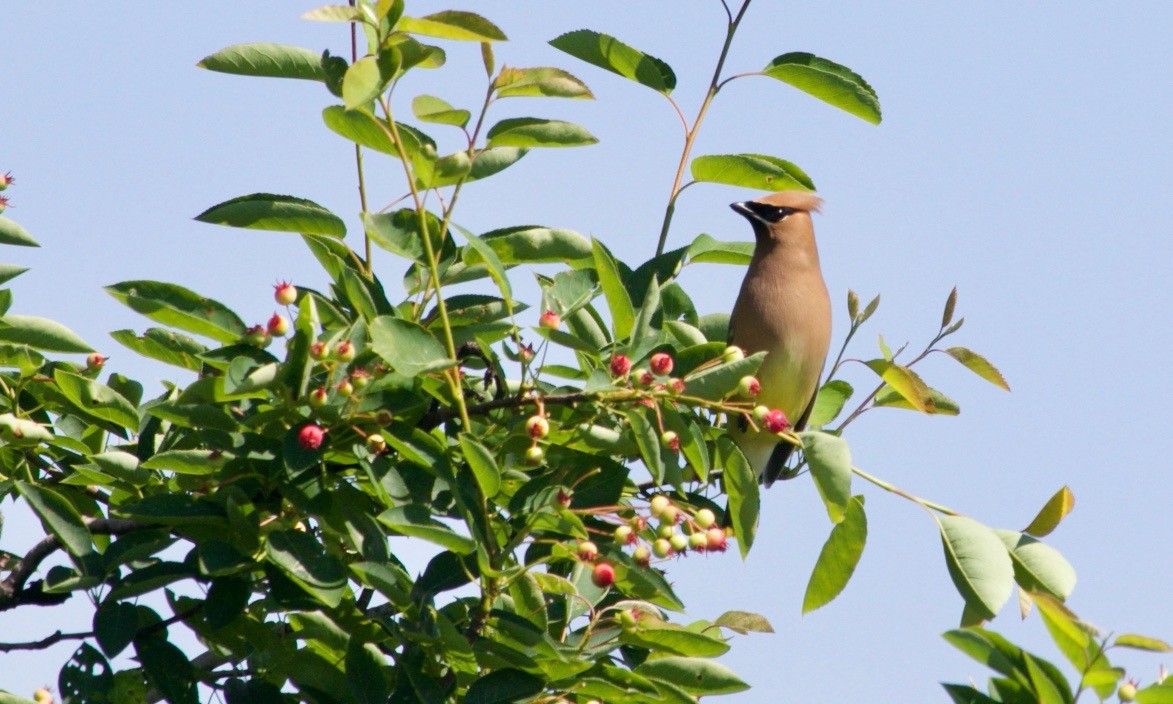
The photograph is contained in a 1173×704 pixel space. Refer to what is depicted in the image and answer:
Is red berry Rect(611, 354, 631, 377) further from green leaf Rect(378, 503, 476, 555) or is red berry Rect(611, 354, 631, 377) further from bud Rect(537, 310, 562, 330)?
→ green leaf Rect(378, 503, 476, 555)

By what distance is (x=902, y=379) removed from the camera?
279 centimetres

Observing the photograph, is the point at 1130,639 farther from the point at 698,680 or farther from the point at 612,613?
the point at 612,613

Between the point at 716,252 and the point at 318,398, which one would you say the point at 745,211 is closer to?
the point at 716,252

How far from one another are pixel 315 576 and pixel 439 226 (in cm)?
61

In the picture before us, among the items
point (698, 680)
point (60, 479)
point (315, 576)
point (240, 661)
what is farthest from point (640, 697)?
point (60, 479)

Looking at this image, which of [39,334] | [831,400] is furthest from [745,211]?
[39,334]

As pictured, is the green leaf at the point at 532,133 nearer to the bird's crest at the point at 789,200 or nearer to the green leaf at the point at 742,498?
the green leaf at the point at 742,498

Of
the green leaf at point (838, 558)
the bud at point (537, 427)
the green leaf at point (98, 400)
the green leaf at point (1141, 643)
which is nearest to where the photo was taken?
the green leaf at point (1141, 643)

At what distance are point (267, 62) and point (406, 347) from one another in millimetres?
533

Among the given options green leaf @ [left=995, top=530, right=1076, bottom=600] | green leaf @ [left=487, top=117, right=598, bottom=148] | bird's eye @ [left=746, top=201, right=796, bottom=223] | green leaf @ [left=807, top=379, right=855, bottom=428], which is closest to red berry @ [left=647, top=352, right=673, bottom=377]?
green leaf @ [left=487, top=117, right=598, bottom=148]

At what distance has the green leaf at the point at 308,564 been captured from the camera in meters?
2.22

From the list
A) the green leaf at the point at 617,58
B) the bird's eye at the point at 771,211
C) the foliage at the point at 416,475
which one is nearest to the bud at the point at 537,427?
the foliage at the point at 416,475

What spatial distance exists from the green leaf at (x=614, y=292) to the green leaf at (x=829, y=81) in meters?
0.65

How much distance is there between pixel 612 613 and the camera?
2.53 m
